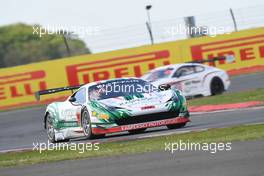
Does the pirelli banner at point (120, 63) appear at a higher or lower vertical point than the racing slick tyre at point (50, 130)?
higher

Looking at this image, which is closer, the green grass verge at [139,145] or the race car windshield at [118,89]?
the green grass verge at [139,145]

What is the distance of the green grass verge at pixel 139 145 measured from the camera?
36.9ft

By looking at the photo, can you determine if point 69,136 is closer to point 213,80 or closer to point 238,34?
point 213,80

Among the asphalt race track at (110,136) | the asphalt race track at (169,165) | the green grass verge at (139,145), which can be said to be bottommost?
the asphalt race track at (110,136)

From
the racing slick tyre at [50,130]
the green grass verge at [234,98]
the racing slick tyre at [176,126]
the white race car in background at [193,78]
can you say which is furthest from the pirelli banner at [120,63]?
the racing slick tyre at [176,126]

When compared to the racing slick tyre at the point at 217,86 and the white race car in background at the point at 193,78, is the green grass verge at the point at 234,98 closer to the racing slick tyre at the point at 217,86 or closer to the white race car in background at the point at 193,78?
the white race car in background at the point at 193,78

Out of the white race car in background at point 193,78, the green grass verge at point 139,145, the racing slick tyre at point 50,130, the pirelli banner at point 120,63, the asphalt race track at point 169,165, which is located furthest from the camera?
the pirelli banner at point 120,63

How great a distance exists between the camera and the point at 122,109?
15.0 meters

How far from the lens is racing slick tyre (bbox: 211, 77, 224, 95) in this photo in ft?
83.9

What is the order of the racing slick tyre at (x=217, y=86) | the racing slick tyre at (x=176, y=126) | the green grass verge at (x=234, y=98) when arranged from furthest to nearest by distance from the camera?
the racing slick tyre at (x=217, y=86)
the green grass verge at (x=234, y=98)
the racing slick tyre at (x=176, y=126)

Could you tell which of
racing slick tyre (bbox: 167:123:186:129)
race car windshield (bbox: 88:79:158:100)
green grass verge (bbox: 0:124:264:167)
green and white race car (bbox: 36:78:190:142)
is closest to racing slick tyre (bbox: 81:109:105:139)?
green and white race car (bbox: 36:78:190:142)

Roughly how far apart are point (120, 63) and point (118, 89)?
1665cm

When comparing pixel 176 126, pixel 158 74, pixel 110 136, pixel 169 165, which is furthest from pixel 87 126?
pixel 158 74

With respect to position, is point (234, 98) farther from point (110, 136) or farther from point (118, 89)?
point (118, 89)
